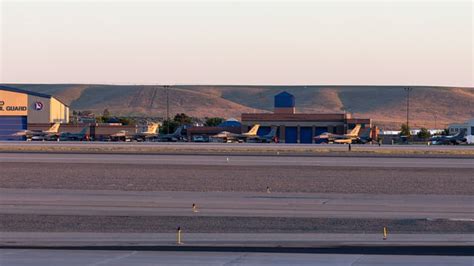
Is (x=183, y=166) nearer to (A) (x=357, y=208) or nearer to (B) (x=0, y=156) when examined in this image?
(B) (x=0, y=156)

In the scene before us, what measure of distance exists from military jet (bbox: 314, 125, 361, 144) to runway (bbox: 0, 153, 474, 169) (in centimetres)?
3335

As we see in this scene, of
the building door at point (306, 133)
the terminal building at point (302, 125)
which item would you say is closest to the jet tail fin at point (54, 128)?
the terminal building at point (302, 125)

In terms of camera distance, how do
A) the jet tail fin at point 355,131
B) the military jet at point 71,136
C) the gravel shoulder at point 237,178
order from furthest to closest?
the military jet at point 71,136 → the jet tail fin at point 355,131 → the gravel shoulder at point 237,178

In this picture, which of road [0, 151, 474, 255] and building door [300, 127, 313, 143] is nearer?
road [0, 151, 474, 255]

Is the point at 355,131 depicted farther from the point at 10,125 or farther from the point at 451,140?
the point at 10,125

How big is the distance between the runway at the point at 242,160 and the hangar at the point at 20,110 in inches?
1564

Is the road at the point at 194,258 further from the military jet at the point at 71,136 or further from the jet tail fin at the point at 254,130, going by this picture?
the military jet at the point at 71,136

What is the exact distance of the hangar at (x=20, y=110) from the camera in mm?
102188

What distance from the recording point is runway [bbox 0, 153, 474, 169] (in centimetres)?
5431

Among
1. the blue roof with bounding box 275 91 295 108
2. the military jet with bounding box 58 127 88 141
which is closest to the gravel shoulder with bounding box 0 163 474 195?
the military jet with bounding box 58 127 88 141

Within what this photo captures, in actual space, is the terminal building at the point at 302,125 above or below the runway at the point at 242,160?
above

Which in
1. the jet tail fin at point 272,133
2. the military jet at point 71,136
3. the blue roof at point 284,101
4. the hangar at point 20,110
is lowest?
the military jet at point 71,136

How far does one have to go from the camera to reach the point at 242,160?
58.3 m

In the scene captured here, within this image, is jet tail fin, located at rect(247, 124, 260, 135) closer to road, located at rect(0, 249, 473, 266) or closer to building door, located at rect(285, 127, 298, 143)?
building door, located at rect(285, 127, 298, 143)
